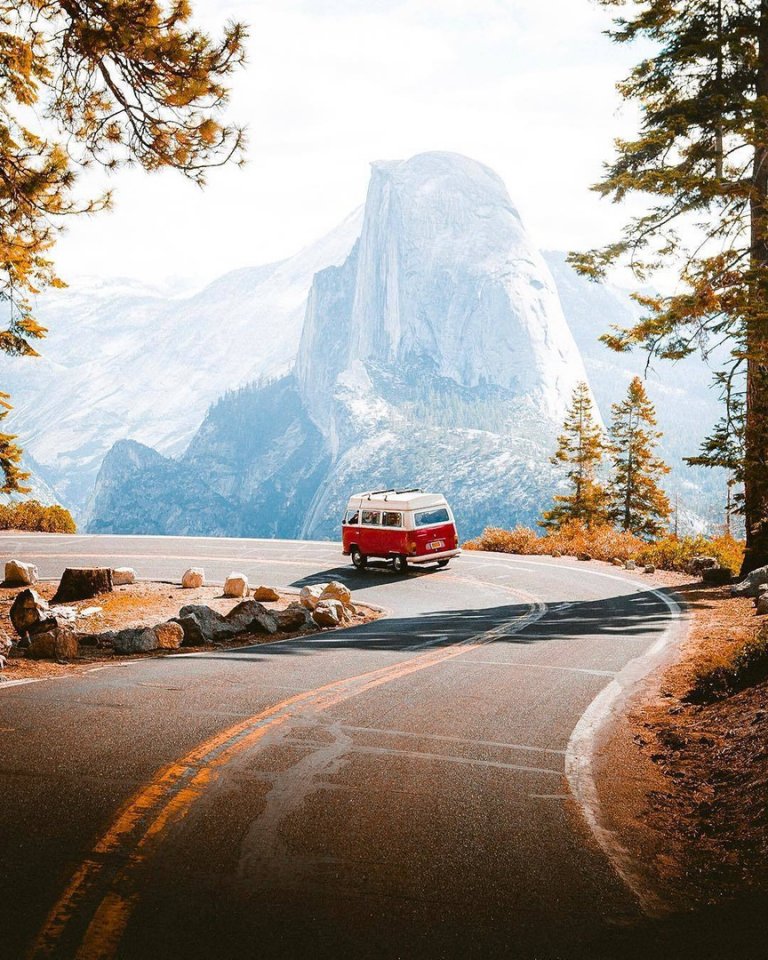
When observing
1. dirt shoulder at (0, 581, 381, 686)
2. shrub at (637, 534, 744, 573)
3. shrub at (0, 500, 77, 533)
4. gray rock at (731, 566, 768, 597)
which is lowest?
dirt shoulder at (0, 581, 381, 686)

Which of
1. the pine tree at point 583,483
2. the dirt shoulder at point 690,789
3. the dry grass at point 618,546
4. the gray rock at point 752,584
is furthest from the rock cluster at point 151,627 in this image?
the pine tree at point 583,483

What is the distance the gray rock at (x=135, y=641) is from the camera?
12.8 meters

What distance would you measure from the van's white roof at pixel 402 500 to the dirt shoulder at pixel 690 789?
1580cm

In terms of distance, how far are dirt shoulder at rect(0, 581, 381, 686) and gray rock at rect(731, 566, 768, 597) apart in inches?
305

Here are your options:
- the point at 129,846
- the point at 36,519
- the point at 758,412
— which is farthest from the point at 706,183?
the point at 36,519

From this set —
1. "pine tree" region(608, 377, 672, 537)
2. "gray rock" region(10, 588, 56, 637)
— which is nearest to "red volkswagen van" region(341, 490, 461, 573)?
"gray rock" region(10, 588, 56, 637)

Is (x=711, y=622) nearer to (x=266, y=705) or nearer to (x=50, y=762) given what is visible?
(x=266, y=705)

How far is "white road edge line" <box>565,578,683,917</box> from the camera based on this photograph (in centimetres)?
448

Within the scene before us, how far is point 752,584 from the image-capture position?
18203 mm

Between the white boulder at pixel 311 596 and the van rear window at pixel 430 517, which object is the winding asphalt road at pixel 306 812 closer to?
the white boulder at pixel 311 596

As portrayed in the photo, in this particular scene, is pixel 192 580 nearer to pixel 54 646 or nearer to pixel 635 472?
pixel 54 646

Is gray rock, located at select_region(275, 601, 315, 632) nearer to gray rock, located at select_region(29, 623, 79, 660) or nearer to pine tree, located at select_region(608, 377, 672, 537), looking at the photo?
gray rock, located at select_region(29, 623, 79, 660)

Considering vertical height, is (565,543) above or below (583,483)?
below

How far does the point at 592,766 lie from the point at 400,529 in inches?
759
